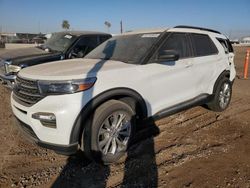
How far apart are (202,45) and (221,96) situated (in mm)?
1318

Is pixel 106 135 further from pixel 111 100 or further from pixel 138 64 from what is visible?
pixel 138 64

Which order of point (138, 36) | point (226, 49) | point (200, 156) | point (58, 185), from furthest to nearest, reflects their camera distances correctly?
point (226, 49) < point (138, 36) < point (200, 156) < point (58, 185)

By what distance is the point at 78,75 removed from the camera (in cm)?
336

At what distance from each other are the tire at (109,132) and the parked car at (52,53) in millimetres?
3729

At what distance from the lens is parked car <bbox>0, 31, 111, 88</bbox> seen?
6.59 metres

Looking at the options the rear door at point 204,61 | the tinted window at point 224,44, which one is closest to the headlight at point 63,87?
the rear door at point 204,61

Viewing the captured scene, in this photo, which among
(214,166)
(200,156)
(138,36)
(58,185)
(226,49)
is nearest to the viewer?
(58,185)

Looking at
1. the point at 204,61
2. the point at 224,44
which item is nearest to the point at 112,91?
the point at 204,61

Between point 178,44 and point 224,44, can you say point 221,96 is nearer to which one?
point 224,44

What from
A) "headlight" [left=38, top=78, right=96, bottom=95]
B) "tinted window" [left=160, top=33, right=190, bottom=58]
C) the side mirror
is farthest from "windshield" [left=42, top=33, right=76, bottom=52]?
"headlight" [left=38, top=78, right=96, bottom=95]

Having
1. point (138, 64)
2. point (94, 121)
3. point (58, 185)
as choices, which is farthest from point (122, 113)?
point (58, 185)

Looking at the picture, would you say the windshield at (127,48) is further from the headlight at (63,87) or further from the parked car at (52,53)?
the parked car at (52,53)

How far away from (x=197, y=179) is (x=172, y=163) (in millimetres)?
471

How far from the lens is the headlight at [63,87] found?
10.7ft
